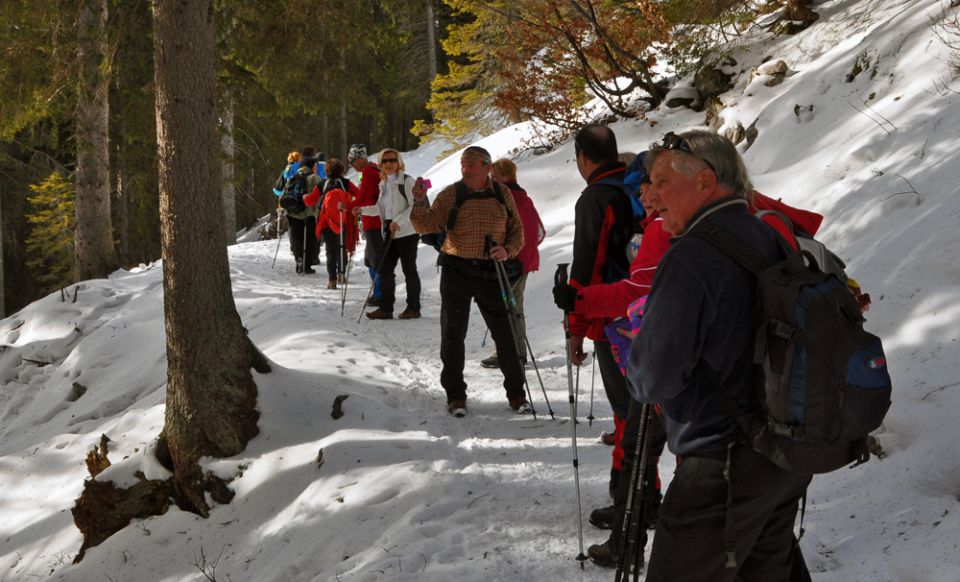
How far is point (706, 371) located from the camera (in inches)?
87.0

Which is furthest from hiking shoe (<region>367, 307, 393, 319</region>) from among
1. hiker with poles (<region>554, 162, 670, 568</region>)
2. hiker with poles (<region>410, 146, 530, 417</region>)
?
hiker with poles (<region>554, 162, 670, 568</region>)

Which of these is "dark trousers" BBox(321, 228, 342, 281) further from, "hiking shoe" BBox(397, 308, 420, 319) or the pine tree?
the pine tree

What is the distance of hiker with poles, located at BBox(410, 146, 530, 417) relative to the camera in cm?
608

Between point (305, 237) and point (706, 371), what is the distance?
1238 cm

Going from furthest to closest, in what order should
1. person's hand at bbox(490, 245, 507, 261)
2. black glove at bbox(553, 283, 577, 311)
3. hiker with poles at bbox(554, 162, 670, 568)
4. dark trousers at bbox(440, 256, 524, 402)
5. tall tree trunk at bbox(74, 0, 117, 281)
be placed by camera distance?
tall tree trunk at bbox(74, 0, 117, 281), dark trousers at bbox(440, 256, 524, 402), person's hand at bbox(490, 245, 507, 261), black glove at bbox(553, 283, 577, 311), hiker with poles at bbox(554, 162, 670, 568)

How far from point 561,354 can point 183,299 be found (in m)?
4.13

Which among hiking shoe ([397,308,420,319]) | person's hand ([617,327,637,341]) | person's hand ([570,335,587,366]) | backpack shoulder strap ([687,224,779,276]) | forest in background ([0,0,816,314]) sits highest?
forest in background ([0,0,816,314])

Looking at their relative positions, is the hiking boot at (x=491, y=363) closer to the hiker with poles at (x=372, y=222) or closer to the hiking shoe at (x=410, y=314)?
the hiking shoe at (x=410, y=314)

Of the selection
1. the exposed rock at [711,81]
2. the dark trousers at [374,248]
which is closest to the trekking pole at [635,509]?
the dark trousers at [374,248]

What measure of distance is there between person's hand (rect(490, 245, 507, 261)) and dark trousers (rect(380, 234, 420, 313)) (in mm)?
3603

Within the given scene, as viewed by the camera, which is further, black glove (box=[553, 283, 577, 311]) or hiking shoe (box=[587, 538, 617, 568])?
hiking shoe (box=[587, 538, 617, 568])

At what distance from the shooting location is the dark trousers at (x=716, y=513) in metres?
2.21

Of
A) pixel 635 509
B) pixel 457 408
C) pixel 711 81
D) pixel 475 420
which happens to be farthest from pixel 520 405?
pixel 711 81

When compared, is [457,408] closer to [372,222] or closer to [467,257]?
[467,257]
